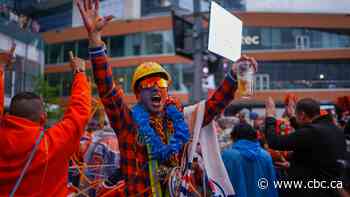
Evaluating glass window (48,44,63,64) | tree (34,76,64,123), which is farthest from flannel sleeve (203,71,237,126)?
glass window (48,44,63,64)

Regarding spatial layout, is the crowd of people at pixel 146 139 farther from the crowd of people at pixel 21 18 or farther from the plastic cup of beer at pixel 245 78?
the crowd of people at pixel 21 18

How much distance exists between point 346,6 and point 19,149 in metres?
4.04

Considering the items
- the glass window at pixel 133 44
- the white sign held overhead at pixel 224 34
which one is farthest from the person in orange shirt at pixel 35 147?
Result: the glass window at pixel 133 44

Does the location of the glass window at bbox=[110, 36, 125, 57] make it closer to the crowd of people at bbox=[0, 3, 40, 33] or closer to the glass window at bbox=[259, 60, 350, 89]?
the glass window at bbox=[259, 60, 350, 89]

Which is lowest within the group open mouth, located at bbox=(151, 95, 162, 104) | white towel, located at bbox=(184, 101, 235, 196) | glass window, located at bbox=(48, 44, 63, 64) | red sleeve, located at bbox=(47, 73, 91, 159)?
white towel, located at bbox=(184, 101, 235, 196)

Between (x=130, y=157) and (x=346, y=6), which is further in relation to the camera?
(x=346, y=6)

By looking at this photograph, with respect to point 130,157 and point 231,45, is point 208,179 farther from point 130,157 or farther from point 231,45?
point 231,45

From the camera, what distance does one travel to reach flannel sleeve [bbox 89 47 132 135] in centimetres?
245

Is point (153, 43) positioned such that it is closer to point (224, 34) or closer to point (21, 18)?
point (21, 18)

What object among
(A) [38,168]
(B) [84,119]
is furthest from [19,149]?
(B) [84,119]

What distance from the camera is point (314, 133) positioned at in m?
3.52

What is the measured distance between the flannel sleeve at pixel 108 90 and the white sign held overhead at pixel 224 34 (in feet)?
2.31

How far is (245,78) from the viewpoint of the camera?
2.82 metres

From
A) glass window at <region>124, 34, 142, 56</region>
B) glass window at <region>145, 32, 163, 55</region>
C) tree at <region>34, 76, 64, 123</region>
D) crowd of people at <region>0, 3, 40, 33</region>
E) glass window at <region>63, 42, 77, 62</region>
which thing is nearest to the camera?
crowd of people at <region>0, 3, 40, 33</region>
